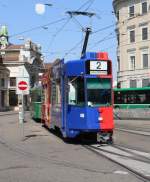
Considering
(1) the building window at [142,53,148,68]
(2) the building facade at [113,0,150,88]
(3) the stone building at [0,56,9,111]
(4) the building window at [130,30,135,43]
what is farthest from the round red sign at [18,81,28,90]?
(3) the stone building at [0,56,9,111]

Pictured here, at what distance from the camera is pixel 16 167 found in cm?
1405

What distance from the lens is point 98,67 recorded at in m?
20.4

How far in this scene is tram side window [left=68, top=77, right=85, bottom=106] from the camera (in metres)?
20.3

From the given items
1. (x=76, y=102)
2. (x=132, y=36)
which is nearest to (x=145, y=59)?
(x=132, y=36)

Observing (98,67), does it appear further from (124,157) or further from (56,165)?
(56,165)

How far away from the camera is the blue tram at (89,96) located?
20281 mm

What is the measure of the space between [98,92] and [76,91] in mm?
829

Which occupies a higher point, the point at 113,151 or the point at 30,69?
the point at 30,69

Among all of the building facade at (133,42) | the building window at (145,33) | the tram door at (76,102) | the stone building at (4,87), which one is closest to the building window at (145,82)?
the building facade at (133,42)

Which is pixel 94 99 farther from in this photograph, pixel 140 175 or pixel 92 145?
pixel 140 175

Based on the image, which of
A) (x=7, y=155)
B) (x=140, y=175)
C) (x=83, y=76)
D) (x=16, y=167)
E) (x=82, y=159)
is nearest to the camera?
(x=140, y=175)

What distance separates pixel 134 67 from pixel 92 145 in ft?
189

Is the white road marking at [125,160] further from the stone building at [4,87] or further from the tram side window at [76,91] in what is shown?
the stone building at [4,87]

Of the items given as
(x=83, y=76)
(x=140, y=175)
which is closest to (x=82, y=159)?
(x=140, y=175)
